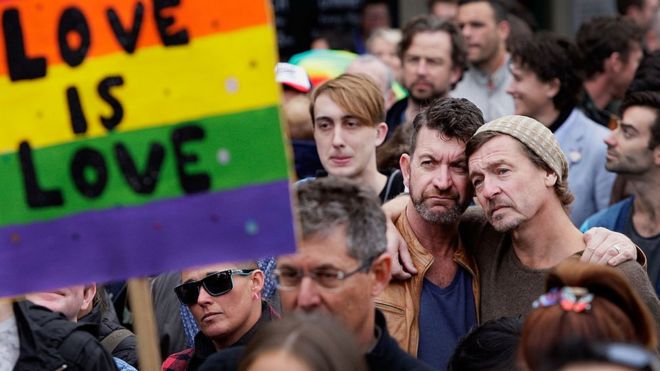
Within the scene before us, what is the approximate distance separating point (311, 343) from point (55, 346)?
1222 millimetres

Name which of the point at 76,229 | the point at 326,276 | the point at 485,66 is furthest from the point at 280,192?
the point at 485,66

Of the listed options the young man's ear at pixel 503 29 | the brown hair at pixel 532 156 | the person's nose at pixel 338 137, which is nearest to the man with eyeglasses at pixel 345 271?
the brown hair at pixel 532 156

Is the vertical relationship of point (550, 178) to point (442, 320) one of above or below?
above

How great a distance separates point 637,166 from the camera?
6.79 m

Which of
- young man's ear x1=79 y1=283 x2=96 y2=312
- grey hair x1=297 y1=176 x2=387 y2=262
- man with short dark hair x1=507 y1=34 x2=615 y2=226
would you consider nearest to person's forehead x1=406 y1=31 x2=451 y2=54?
man with short dark hair x1=507 y1=34 x2=615 y2=226

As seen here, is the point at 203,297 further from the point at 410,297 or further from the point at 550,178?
the point at 550,178

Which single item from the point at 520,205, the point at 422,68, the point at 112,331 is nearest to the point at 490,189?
the point at 520,205

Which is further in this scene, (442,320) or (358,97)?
(358,97)

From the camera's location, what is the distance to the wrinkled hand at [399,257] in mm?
4918

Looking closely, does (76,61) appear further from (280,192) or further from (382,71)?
(382,71)

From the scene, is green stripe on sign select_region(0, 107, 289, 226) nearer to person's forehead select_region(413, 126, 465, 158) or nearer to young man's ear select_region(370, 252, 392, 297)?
young man's ear select_region(370, 252, 392, 297)

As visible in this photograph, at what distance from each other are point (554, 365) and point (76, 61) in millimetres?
1779

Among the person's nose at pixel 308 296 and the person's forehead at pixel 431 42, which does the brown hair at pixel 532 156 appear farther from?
the person's forehead at pixel 431 42

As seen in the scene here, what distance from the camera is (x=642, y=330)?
12.5 ft
